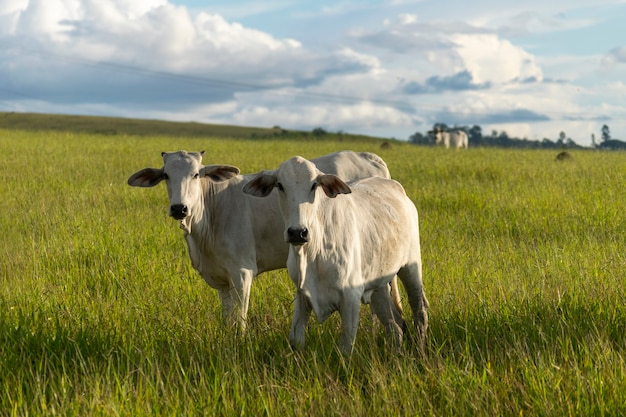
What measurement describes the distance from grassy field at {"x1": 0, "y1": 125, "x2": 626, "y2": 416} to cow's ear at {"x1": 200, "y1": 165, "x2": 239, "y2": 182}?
1.13 meters

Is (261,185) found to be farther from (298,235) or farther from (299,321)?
(299,321)

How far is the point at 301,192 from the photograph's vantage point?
4883mm

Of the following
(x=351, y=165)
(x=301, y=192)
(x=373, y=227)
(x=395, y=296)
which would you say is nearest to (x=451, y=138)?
(x=351, y=165)

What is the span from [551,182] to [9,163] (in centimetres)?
1394

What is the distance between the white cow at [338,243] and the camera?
493cm

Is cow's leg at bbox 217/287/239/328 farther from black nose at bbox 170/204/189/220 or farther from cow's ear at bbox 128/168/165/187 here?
cow's ear at bbox 128/168/165/187

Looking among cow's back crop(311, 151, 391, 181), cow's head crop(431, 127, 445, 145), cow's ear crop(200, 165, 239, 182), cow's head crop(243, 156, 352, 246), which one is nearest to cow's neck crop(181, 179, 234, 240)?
cow's ear crop(200, 165, 239, 182)

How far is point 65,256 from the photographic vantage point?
351 inches

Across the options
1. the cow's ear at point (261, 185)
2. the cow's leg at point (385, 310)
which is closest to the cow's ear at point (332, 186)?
the cow's ear at point (261, 185)

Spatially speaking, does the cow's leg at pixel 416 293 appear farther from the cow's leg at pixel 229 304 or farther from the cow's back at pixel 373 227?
the cow's leg at pixel 229 304

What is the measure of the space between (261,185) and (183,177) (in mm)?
1354

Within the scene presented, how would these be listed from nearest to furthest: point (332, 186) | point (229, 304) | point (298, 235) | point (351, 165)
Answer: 1. point (298, 235)
2. point (332, 186)
3. point (229, 304)
4. point (351, 165)

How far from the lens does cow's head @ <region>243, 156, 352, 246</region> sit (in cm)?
475

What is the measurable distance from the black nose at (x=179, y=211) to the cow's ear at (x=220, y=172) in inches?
21.2
